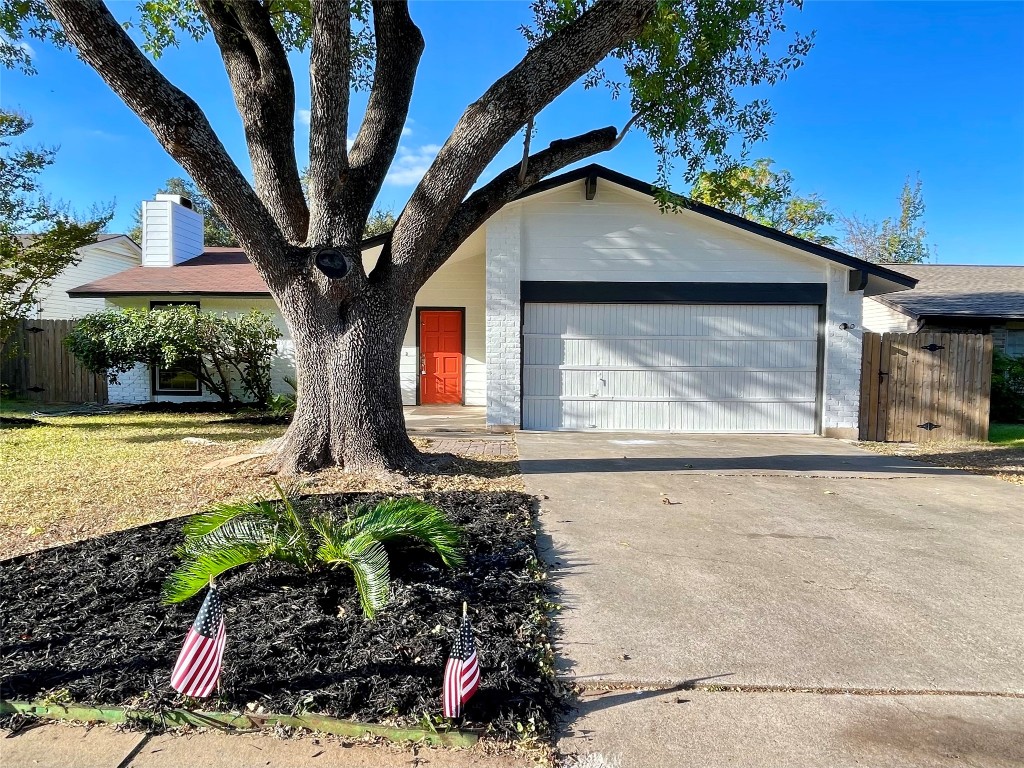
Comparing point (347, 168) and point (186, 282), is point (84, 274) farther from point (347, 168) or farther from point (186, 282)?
point (347, 168)

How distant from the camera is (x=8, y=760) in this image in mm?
2461

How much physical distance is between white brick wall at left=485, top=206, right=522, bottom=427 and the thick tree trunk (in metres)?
4.33

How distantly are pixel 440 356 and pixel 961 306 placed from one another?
13.2 metres

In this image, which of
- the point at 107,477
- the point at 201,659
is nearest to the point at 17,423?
the point at 107,477

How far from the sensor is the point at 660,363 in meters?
11.8

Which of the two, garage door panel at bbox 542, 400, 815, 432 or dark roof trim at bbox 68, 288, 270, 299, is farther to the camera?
dark roof trim at bbox 68, 288, 270, 299

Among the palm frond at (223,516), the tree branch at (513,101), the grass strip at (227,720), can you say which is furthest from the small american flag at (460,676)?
the tree branch at (513,101)

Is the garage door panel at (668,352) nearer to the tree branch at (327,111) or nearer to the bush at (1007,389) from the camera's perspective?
the tree branch at (327,111)

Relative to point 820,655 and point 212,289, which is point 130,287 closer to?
point 212,289

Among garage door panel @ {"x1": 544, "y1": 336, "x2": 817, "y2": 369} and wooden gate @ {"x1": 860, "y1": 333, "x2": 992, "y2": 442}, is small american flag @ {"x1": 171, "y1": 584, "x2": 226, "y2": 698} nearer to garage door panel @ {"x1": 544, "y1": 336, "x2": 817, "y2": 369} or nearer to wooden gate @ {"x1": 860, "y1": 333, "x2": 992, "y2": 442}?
garage door panel @ {"x1": 544, "y1": 336, "x2": 817, "y2": 369}

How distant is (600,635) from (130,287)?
15520 millimetres

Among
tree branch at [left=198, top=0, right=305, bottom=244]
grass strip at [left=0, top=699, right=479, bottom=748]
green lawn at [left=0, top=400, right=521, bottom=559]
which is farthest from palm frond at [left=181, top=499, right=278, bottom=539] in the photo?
tree branch at [left=198, top=0, right=305, bottom=244]

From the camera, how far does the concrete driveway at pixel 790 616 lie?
2762 mm

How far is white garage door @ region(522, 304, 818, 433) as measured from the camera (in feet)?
38.6
